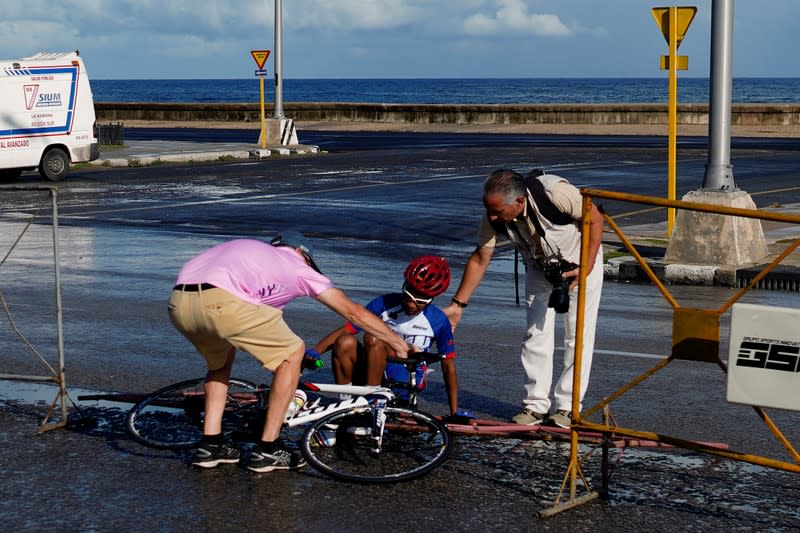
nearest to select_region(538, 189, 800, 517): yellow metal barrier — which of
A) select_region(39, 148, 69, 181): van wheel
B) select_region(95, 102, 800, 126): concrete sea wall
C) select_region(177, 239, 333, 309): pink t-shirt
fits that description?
select_region(177, 239, 333, 309): pink t-shirt

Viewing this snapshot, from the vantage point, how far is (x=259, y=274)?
5.77 m

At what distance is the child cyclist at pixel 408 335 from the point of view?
20.8 ft

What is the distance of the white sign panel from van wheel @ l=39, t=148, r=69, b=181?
2243 cm

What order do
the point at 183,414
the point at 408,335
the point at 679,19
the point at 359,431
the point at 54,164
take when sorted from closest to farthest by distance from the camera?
the point at 359,431 → the point at 408,335 → the point at 183,414 → the point at 679,19 → the point at 54,164

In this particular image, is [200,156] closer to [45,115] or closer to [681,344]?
[45,115]

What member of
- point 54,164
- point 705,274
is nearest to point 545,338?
point 705,274

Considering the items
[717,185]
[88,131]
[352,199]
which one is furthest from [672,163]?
[88,131]

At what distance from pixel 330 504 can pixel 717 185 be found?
8951 mm

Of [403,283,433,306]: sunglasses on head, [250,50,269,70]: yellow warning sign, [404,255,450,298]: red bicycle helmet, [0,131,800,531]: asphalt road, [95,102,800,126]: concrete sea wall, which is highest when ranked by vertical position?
[250,50,269,70]: yellow warning sign

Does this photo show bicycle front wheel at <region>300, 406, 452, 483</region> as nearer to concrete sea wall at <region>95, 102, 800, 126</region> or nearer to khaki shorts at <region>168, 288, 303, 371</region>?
khaki shorts at <region>168, 288, 303, 371</region>

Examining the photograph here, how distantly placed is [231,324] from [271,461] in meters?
0.76

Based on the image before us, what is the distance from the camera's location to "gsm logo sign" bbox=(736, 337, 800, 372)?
16.6 feet

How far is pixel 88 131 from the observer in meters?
26.3

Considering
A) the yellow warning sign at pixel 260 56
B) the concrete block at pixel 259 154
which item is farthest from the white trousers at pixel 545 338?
the yellow warning sign at pixel 260 56
